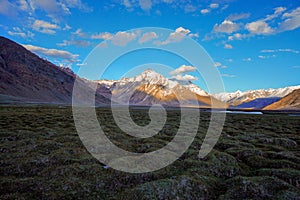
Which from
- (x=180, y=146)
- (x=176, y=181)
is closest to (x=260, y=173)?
(x=176, y=181)

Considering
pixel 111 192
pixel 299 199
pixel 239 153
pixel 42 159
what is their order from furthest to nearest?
1. pixel 239 153
2. pixel 42 159
3. pixel 111 192
4. pixel 299 199

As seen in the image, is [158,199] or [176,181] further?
[176,181]

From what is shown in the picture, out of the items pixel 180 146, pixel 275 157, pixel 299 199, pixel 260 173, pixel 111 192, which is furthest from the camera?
pixel 180 146

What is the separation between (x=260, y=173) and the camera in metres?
14.4

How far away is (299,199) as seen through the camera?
10.5 meters

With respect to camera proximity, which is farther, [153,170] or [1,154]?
[1,154]

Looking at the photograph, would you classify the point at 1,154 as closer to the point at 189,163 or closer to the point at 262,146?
the point at 189,163

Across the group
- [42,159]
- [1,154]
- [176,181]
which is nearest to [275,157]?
[176,181]

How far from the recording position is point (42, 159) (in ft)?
50.5

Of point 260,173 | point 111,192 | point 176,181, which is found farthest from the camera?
point 260,173

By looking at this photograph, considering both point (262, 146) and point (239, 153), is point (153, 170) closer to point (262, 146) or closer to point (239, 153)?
point (239, 153)

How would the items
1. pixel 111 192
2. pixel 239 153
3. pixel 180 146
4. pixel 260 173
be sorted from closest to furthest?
pixel 111 192 → pixel 260 173 → pixel 239 153 → pixel 180 146

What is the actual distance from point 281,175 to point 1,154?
19632mm

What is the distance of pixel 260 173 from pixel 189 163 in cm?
467
